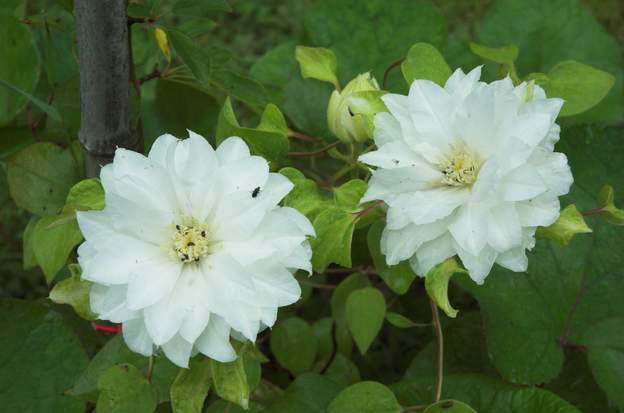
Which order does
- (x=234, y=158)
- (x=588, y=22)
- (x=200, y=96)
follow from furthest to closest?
(x=588, y=22) < (x=200, y=96) < (x=234, y=158)

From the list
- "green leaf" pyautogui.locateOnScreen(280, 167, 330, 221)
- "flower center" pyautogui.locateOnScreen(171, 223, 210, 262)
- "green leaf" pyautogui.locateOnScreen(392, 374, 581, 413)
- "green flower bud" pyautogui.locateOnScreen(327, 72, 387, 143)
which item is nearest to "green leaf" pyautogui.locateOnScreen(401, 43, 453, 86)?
"green flower bud" pyautogui.locateOnScreen(327, 72, 387, 143)

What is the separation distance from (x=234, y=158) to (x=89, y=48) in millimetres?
195

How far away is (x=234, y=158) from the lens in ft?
2.14

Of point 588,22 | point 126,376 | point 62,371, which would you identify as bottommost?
point 62,371

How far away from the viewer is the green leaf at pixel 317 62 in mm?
821

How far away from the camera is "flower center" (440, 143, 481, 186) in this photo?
0.67m

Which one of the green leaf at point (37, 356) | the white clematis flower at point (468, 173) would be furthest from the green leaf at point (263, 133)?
the green leaf at point (37, 356)

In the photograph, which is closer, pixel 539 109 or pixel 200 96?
pixel 539 109

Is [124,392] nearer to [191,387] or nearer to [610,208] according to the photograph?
[191,387]

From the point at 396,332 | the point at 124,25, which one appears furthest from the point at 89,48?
the point at 396,332

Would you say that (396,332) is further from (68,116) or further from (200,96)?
(68,116)

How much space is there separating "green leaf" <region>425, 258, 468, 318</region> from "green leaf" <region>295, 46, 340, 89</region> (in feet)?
0.81

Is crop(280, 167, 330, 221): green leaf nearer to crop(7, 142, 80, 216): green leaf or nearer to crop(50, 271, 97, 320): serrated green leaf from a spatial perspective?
crop(50, 271, 97, 320): serrated green leaf

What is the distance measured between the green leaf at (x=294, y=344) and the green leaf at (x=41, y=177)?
303 mm
